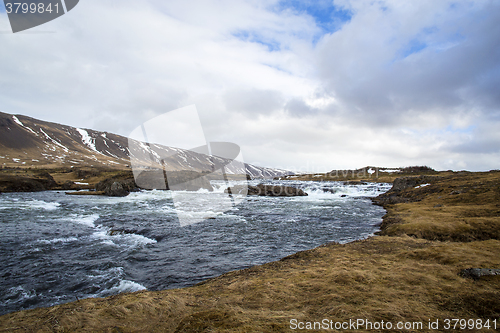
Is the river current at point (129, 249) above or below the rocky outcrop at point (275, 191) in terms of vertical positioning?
below

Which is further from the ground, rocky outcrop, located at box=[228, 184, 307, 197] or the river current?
rocky outcrop, located at box=[228, 184, 307, 197]

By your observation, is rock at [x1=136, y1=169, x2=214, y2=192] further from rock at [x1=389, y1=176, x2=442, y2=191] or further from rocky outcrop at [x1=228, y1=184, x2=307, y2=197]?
rock at [x1=389, y1=176, x2=442, y2=191]

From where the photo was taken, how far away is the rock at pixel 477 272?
245 inches

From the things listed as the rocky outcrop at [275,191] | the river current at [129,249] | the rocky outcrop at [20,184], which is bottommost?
the river current at [129,249]

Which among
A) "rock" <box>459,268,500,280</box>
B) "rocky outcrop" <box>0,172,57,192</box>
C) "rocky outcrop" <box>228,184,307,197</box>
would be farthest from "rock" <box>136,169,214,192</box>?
"rock" <box>459,268,500,280</box>

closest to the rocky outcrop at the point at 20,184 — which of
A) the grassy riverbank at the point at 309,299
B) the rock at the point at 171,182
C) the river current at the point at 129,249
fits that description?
the rock at the point at 171,182

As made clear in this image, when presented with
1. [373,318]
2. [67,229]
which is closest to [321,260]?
[373,318]

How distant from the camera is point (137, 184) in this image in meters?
68.3

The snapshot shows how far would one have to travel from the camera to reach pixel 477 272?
635cm

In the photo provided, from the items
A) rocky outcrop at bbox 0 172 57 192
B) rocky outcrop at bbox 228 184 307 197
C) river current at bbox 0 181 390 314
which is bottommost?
river current at bbox 0 181 390 314

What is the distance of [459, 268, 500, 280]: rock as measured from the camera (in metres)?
6.23

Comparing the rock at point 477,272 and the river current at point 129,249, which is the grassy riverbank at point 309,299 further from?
the river current at point 129,249

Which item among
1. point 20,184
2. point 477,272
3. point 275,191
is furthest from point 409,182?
point 20,184

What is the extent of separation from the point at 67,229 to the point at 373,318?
2051 centimetres
